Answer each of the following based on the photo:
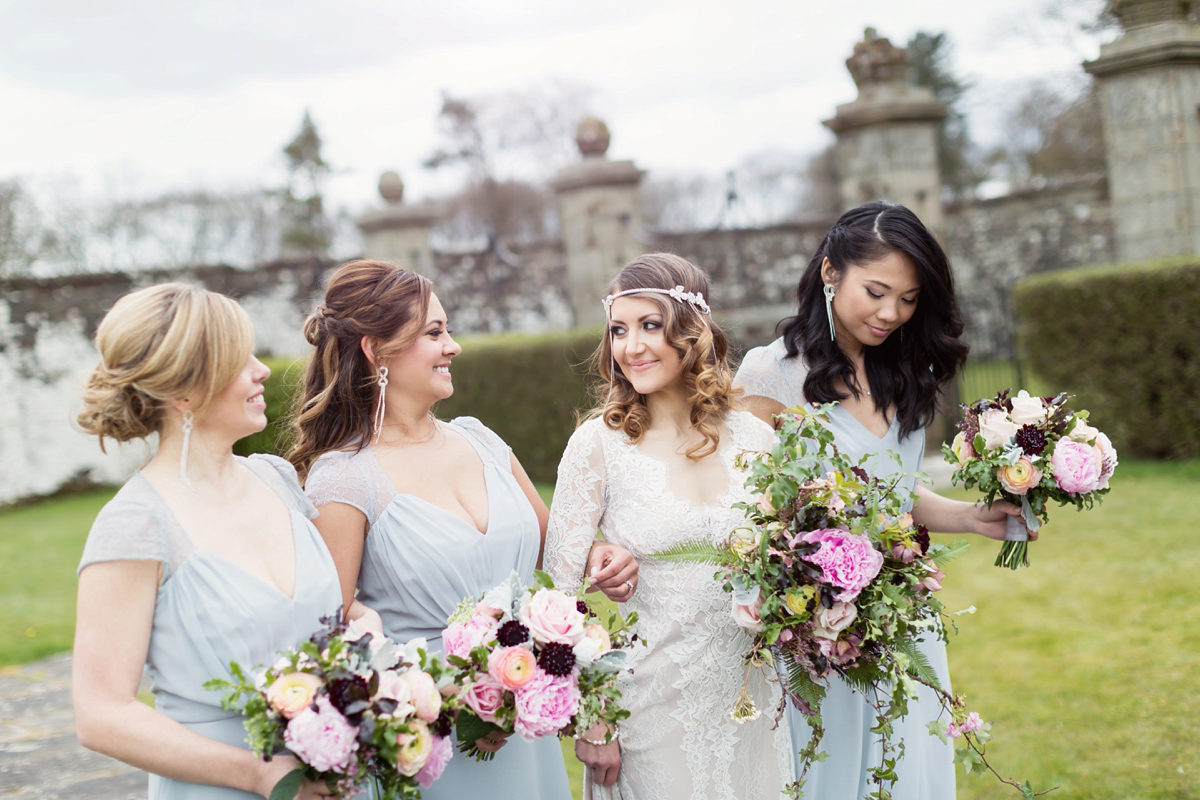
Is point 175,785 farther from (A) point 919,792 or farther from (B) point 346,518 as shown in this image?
(A) point 919,792

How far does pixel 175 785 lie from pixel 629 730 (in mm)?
1248

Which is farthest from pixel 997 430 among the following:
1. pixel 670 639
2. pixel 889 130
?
pixel 889 130

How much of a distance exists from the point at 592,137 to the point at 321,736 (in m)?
10.4

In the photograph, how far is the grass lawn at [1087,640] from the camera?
4.46 metres

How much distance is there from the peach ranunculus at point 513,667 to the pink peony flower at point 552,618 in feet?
0.19

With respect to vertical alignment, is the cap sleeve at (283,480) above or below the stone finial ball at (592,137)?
below

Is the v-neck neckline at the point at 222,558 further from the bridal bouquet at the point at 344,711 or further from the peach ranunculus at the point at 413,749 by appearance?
the peach ranunculus at the point at 413,749

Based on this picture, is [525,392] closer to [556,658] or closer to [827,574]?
[827,574]

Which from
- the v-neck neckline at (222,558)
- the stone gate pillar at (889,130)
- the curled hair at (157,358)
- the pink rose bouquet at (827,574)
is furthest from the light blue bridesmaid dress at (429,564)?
the stone gate pillar at (889,130)

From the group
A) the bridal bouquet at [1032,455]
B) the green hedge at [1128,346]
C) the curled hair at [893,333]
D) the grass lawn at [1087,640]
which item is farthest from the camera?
the green hedge at [1128,346]

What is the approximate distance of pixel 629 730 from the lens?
290cm

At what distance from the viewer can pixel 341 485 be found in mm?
2770

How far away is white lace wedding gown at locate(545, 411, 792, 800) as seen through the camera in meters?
2.87

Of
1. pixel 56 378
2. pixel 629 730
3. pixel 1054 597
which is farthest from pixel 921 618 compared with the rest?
pixel 56 378
